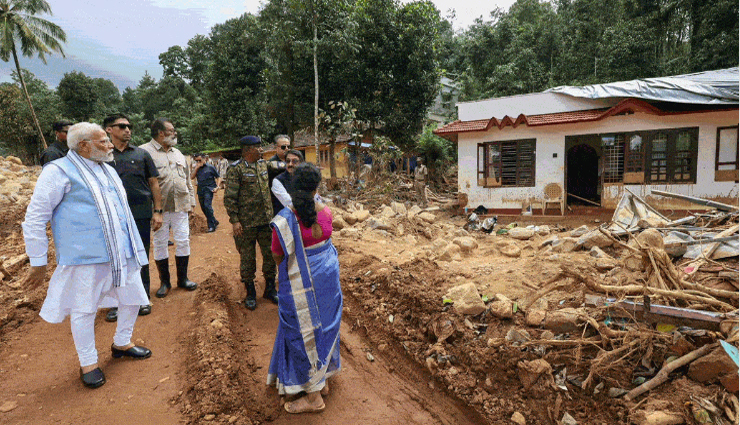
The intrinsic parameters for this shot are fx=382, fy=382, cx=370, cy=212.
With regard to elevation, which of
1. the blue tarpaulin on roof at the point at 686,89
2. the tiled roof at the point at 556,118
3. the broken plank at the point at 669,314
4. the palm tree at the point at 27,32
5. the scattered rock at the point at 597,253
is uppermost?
the palm tree at the point at 27,32

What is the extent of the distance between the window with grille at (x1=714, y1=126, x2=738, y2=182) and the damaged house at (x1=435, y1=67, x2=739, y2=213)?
2cm

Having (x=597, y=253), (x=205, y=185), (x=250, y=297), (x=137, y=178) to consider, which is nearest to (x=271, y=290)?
(x=250, y=297)

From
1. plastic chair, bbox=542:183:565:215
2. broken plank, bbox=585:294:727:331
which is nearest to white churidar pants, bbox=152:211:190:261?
broken plank, bbox=585:294:727:331

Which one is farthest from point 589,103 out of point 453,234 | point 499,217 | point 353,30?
point 353,30

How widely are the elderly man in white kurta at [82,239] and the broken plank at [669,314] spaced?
3.80 meters

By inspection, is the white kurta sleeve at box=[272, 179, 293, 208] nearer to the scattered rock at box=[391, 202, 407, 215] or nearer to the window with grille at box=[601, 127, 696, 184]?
the scattered rock at box=[391, 202, 407, 215]

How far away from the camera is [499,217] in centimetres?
1185

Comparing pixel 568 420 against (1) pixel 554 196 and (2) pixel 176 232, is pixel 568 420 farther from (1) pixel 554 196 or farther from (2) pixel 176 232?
(1) pixel 554 196

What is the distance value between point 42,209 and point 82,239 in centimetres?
29

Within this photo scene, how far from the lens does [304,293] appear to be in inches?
98.0

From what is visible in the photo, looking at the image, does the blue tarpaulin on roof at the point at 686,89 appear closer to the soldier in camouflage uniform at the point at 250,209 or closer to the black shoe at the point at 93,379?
the soldier in camouflage uniform at the point at 250,209

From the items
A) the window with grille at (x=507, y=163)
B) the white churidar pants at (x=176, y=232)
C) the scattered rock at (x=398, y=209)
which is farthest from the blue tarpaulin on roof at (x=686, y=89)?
the white churidar pants at (x=176, y=232)

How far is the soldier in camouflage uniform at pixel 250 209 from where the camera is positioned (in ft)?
13.0

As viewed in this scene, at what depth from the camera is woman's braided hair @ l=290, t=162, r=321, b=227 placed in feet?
7.94
